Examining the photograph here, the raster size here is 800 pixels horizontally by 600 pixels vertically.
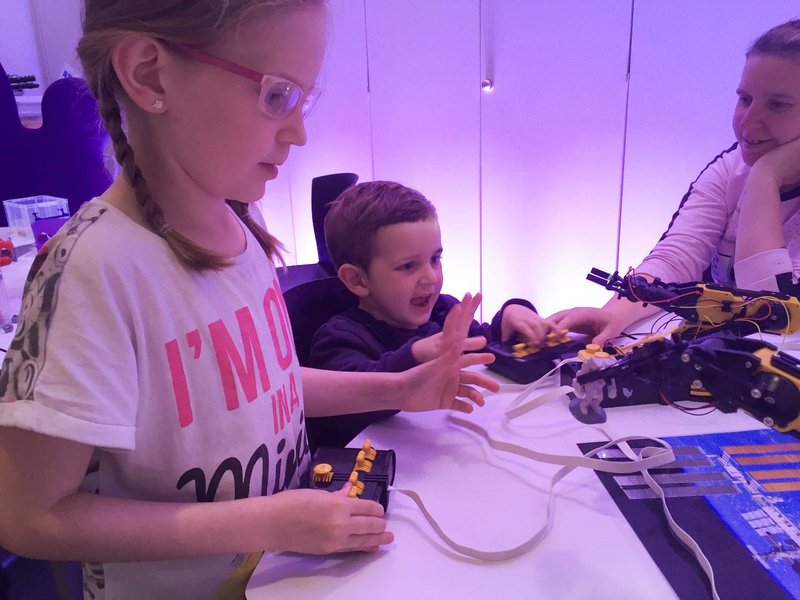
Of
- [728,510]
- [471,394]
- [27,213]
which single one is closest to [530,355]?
[471,394]

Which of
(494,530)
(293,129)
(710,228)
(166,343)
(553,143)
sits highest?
(293,129)

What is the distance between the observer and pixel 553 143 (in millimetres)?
2955

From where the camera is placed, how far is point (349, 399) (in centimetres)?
91

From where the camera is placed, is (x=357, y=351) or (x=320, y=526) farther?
(x=357, y=351)

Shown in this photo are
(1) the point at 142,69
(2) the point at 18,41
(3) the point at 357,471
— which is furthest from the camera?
(2) the point at 18,41

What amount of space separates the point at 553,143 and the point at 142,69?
270 cm

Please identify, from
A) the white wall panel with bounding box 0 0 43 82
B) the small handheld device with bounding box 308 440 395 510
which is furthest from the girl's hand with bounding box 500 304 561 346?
the white wall panel with bounding box 0 0 43 82

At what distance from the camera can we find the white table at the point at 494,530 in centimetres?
56

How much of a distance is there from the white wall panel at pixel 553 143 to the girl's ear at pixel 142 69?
268 centimetres

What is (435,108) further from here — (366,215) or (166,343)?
(166,343)

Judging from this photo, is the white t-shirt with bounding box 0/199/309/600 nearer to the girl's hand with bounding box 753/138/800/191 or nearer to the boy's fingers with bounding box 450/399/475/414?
the boy's fingers with bounding box 450/399/475/414

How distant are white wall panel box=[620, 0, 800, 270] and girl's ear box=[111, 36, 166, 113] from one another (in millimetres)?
2727

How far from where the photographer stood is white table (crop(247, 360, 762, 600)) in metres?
0.56

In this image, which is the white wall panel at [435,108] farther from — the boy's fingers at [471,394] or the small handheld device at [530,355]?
the boy's fingers at [471,394]
